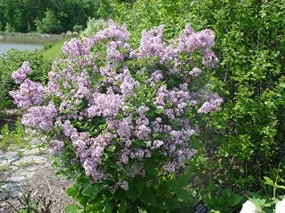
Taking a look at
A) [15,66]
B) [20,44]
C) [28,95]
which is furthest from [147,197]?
[20,44]

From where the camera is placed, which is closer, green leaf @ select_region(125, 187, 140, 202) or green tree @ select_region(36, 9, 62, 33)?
green leaf @ select_region(125, 187, 140, 202)

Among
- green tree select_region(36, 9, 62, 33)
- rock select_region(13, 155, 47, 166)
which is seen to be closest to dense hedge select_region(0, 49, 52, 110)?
rock select_region(13, 155, 47, 166)

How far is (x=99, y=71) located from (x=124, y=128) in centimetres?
63

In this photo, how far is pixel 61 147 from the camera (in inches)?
104

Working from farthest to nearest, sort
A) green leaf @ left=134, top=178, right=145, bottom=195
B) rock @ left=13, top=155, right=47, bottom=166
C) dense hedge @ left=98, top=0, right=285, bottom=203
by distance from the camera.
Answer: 1. rock @ left=13, top=155, right=47, bottom=166
2. dense hedge @ left=98, top=0, right=285, bottom=203
3. green leaf @ left=134, top=178, right=145, bottom=195

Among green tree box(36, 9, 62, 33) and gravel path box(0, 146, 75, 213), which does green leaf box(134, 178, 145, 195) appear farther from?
green tree box(36, 9, 62, 33)

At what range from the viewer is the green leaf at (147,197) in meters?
2.80

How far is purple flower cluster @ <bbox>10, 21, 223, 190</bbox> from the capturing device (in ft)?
8.31

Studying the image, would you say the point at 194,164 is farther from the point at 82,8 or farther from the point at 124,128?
the point at 82,8

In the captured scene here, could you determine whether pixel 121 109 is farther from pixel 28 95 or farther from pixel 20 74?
pixel 20 74

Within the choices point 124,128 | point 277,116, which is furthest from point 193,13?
point 124,128

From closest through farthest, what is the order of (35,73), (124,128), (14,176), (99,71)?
(124,128), (99,71), (14,176), (35,73)

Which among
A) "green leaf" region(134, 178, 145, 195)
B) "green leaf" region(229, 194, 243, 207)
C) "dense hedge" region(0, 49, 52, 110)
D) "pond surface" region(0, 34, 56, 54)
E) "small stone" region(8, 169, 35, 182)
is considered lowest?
"pond surface" region(0, 34, 56, 54)

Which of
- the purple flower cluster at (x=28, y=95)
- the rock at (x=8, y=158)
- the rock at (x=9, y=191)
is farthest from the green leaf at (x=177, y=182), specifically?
the rock at (x=8, y=158)
